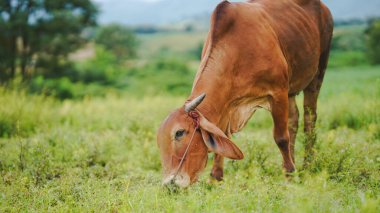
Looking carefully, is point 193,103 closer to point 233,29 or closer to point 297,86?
point 233,29

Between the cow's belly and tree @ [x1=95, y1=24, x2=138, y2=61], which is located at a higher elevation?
the cow's belly

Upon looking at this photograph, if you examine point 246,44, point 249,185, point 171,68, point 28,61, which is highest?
point 246,44

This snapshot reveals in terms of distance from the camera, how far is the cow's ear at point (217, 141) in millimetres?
3957

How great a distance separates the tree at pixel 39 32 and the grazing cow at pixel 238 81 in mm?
19207

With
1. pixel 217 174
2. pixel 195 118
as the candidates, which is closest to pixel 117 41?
pixel 217 174

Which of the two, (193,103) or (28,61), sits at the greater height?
(193,103)

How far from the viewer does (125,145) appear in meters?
7.11

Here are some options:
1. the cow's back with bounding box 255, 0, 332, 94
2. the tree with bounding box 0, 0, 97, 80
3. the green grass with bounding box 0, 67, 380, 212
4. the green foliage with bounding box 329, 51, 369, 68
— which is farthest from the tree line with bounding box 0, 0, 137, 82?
the green foliage with bounding box 329, 51, 369, 68

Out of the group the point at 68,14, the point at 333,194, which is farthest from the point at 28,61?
the point at 333,194

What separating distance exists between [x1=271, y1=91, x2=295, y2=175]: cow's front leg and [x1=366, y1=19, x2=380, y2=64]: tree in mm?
34999

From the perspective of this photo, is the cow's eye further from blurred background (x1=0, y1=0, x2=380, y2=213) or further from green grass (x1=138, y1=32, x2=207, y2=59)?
green grass (x1=138, y1=32, x2=207, y2=59)

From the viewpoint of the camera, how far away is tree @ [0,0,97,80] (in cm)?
2188

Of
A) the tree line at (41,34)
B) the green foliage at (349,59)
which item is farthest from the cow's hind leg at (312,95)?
the green foliage at (349,59)

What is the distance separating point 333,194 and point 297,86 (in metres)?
1.86
